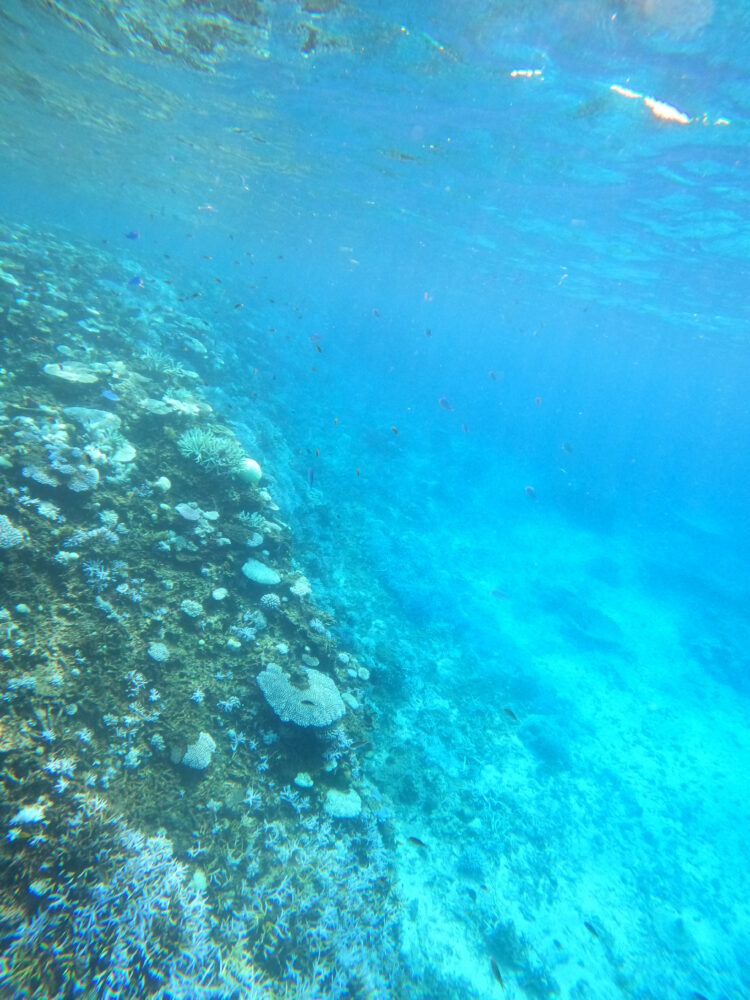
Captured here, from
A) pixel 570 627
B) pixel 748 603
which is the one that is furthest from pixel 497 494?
pixel 748 603

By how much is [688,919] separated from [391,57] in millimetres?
21592

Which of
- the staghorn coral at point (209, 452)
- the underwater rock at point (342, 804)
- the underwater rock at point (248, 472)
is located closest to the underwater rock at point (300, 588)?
the underwater rock at point (248, 472)

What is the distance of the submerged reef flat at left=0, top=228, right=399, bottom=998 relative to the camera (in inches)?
157

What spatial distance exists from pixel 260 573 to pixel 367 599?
13.2 ft

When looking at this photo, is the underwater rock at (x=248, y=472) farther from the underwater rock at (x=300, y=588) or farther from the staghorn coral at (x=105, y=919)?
the staghorn coral at (x=105, y=919)

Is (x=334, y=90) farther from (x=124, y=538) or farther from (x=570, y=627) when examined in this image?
(x=570, y=627)

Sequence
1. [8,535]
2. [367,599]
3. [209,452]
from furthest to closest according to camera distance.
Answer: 1. [367,599]
2. [209,452]
3. [8,535]

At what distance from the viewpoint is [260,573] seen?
802 centimetres

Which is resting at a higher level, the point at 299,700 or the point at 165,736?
the point at 299,700

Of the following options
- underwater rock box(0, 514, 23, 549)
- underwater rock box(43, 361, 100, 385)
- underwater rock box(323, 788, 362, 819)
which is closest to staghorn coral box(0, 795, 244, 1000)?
underwater rock box(323, 788, 362, 819)

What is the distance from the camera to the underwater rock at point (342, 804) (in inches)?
240

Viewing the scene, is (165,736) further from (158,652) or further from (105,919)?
(105,919)

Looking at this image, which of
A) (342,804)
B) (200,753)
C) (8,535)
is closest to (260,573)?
(200,753)

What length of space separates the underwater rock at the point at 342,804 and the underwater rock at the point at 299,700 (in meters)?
0.97
